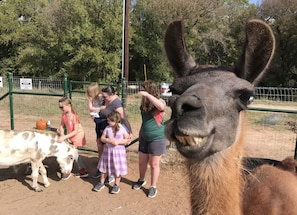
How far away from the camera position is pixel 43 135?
583cm

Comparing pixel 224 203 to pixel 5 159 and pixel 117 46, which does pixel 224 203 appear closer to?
pixel 5 159

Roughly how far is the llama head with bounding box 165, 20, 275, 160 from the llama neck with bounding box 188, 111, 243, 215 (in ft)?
0.28

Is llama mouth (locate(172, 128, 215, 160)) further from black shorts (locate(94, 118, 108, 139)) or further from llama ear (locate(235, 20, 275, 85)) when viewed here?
black shorts (locate(94, 118, 108, 139))

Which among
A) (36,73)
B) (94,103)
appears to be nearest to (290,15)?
(36,73)

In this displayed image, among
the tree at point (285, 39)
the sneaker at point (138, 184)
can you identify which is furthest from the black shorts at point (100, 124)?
the tree at point (285, 39)

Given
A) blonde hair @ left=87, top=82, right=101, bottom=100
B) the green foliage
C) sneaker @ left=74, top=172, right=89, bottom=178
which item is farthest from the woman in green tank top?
the green foliage

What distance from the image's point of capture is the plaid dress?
17.7ft

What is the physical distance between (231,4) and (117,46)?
13.0m

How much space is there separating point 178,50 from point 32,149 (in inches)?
161

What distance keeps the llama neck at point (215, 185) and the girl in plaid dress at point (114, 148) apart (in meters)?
3.30

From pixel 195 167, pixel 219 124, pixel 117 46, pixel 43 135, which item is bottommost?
pixel 43 135

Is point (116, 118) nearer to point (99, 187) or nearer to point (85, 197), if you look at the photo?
point (99, 187)

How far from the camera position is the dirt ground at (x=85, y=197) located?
4957 millimetres

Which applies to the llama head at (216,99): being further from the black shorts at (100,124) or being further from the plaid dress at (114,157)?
the black shorts at (100,124)
